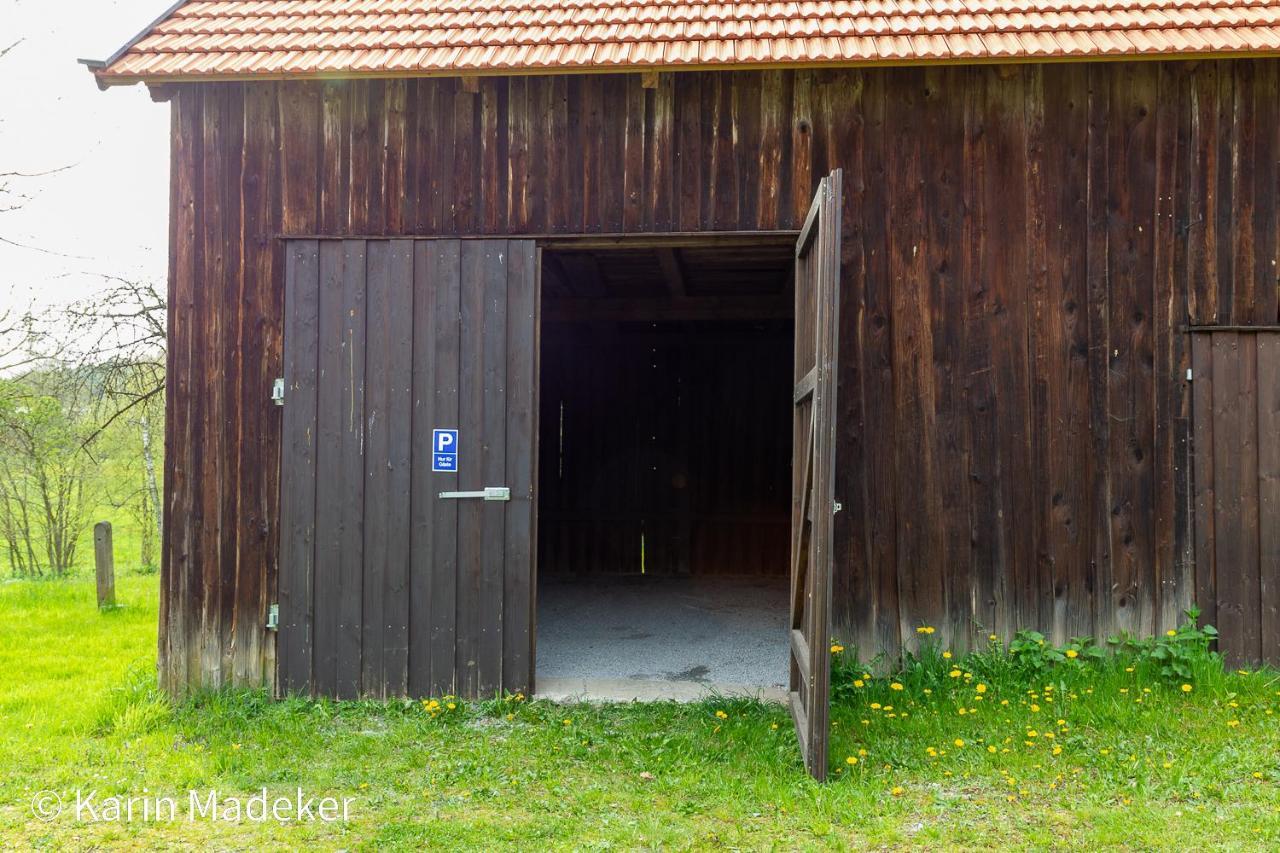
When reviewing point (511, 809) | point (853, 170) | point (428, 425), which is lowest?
point (511, 809)

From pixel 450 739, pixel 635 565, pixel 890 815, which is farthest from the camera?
pixel 635 565

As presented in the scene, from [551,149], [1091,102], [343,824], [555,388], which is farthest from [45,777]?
[555,388]

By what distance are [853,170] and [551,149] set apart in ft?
5.30

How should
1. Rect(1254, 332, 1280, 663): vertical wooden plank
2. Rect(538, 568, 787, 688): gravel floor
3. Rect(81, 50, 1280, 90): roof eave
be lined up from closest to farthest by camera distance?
1. Rect(81, 50, 1280, 90): roof eave
2. Rect(1254, 332, 1280, 663): vertical wooden plank
3. Rect(538, 568, 787, 688): gravel floor

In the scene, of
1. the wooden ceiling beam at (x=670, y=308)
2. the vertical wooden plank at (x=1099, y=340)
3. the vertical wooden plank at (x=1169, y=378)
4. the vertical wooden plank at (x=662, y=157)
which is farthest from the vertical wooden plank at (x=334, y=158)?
the vertical wooden plank at (x=1169, y=378)

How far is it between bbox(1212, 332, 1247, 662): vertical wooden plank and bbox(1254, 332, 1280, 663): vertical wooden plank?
11cm

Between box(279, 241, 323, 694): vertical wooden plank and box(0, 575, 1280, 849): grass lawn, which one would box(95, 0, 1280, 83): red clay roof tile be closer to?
box(279, 241, 323, 694): vertical wooden plank

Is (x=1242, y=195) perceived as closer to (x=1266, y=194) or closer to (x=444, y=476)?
(x=1266, y=194)

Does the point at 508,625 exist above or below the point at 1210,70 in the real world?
below

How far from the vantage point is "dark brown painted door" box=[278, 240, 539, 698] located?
4.99m

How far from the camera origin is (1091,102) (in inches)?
195

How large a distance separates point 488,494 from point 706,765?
181cm

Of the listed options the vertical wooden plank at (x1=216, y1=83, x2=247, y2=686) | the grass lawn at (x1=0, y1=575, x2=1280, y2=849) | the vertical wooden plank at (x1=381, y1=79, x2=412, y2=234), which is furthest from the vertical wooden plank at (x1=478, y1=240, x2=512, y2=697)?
the vertical wooden plank at (x1=216, y1=83, x2=247, y2=686)

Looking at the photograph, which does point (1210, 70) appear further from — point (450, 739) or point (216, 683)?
point (216, 683)
